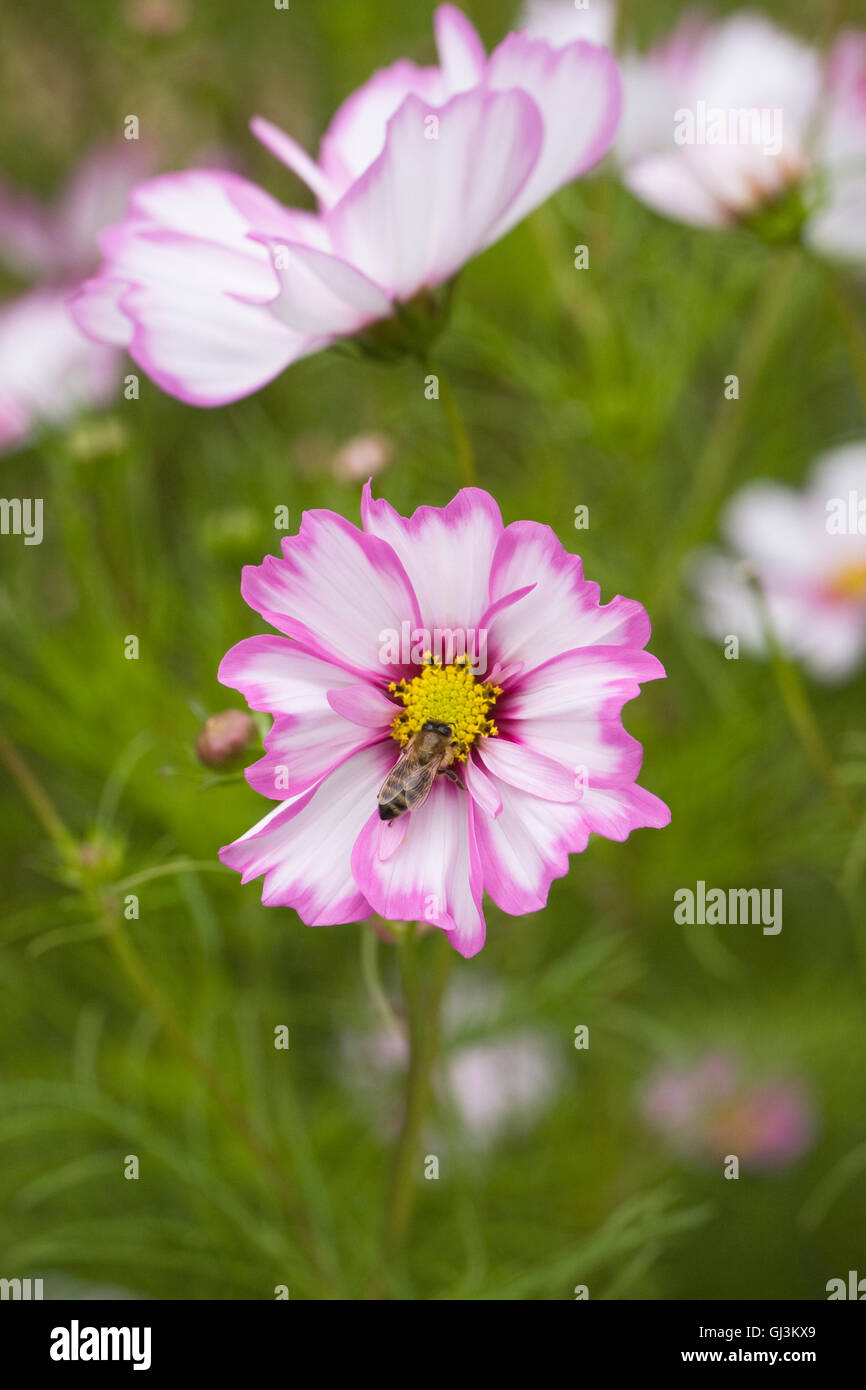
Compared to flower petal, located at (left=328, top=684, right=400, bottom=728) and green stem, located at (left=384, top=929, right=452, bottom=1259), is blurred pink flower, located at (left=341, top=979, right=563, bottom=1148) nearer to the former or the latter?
green stem, located at (left=384, top=929, right=452, bottom=1259)

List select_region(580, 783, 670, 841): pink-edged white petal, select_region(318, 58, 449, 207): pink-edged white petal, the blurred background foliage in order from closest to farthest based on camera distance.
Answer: select_region(580, 783, 670, 841): pink-edged white petal, select_region(318, 58, 449, 207): pink-edged white petal, the blurred background foliage

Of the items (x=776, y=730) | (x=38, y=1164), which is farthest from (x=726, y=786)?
(x=38, y=1164)

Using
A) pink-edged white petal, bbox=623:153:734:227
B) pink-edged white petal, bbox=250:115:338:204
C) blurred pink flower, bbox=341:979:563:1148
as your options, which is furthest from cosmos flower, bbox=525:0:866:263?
blurred pink flower, bbox=341:979:563:1148

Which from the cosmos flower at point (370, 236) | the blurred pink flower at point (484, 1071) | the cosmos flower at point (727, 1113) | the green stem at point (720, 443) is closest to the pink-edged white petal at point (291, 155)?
the cosmos flower at point (370, 236)

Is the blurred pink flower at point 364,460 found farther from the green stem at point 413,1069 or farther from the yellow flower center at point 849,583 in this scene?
the yellow flower center at point 849,583

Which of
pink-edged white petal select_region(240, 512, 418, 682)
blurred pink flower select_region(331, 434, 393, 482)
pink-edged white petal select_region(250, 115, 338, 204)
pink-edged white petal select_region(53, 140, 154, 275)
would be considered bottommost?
pink-edged white petal select_region(240, 512, 418, 682)

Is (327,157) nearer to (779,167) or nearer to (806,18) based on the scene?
(779,167)
